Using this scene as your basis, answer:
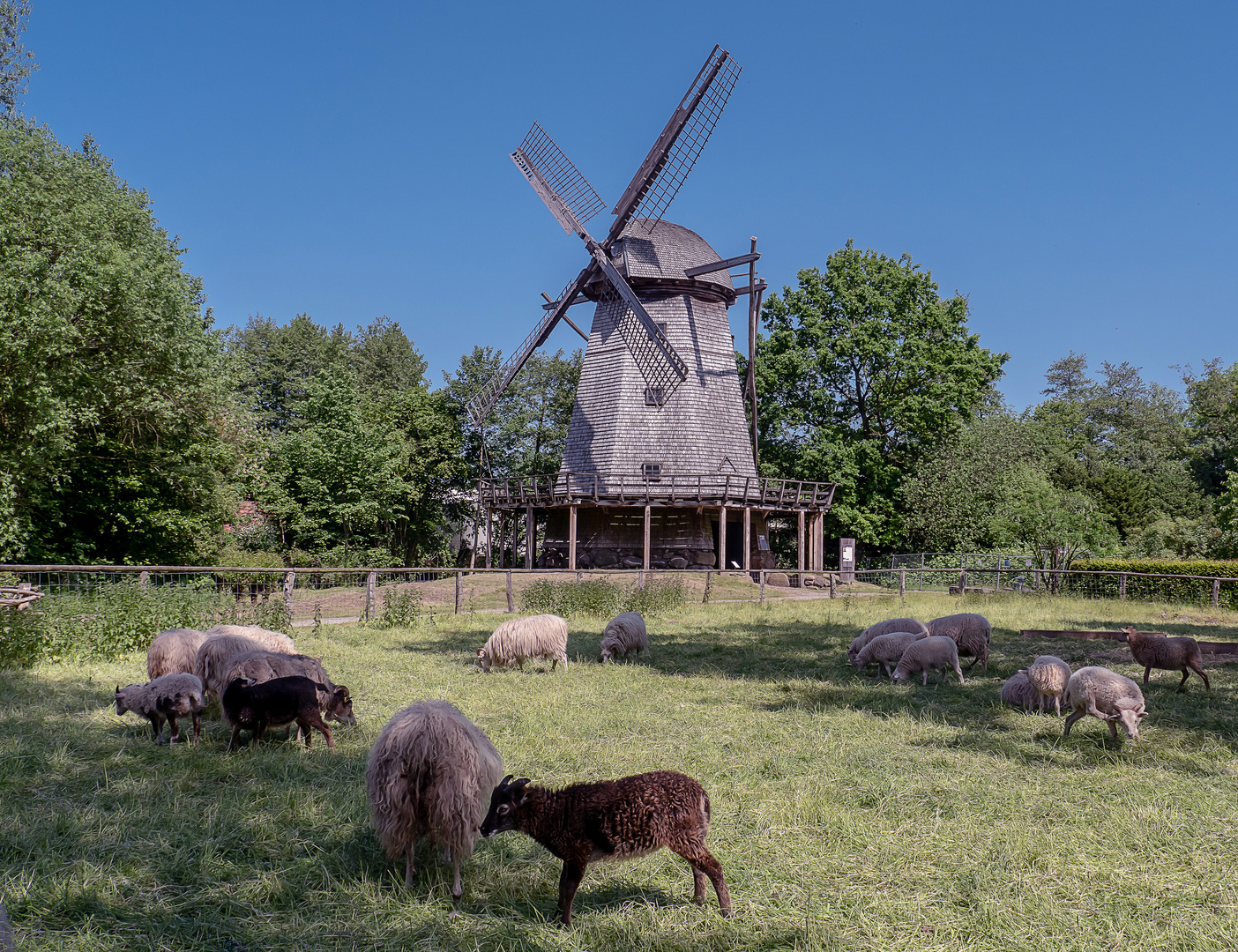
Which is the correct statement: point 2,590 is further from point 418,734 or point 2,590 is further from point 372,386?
point 372,386

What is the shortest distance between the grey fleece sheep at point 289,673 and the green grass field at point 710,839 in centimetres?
25

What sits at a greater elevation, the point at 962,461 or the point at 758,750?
the point at 962,461

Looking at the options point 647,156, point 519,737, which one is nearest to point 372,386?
point 647,156

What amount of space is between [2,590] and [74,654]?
1.46 metres

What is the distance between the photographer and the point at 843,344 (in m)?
37.5

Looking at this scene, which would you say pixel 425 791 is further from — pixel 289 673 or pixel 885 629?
pixel 885 629

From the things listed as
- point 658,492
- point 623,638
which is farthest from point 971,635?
point 658,492

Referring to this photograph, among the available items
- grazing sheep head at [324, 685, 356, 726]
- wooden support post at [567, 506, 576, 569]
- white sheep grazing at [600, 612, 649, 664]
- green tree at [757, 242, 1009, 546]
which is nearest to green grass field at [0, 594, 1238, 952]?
grazing sheep head at [324, 685, 356, 726]

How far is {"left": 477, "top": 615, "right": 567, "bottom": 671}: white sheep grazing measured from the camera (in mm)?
11039

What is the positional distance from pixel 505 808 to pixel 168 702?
14.2 feet

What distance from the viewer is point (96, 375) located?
20.6 metres

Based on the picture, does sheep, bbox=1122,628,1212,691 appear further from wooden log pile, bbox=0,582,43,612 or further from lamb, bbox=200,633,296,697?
wooden log pile, bbox=0,582,43,612

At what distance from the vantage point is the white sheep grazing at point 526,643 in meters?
11.0

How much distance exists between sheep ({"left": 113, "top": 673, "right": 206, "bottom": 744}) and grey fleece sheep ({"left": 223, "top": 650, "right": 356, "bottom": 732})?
299mm
